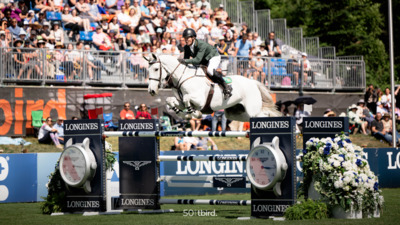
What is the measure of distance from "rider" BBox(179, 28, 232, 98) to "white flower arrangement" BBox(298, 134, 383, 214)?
3.90 m

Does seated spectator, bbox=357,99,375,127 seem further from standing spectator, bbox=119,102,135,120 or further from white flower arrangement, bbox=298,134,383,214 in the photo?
white flower arrangement, bbox=298,134,383,214

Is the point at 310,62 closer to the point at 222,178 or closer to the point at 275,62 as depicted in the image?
the point at 275,62

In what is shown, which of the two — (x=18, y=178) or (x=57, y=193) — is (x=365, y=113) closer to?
(x=18, y=178)

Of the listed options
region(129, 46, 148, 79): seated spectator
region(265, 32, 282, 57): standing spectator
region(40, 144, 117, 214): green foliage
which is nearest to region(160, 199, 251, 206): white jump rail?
region(40, 144, 117, 214): green foliage

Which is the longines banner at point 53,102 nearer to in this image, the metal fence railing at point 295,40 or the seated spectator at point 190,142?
the seated spectator at point 190,142

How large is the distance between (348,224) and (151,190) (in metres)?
3.79

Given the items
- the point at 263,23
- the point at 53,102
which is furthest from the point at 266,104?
the point at 263,23

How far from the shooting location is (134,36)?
72.7 feet

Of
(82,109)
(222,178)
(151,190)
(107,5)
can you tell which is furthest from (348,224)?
(107,5)

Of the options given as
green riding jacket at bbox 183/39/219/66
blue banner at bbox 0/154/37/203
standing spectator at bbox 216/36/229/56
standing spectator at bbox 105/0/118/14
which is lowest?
blue banner at bbox 0/154/37/203

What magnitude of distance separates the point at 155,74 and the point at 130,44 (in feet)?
31.0

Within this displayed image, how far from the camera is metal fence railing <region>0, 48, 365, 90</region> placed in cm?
1930

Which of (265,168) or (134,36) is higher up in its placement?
(134,36)

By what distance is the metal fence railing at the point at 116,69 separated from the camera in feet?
63.3
